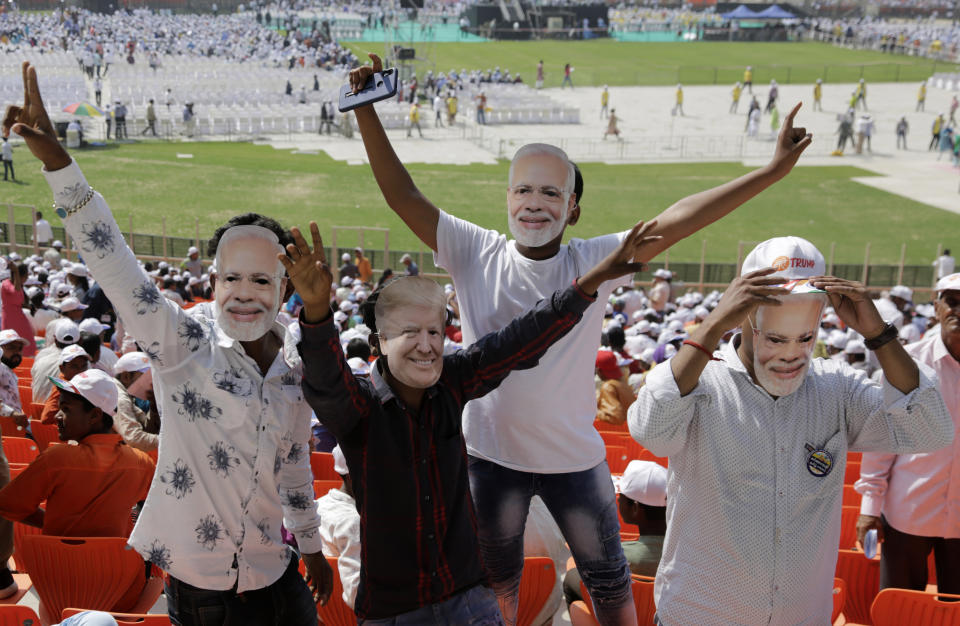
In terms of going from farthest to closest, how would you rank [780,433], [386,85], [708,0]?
[708,0] → [386,85] → [780,433]

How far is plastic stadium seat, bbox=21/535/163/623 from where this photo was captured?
4.15 metres

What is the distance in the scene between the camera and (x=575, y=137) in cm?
A: 3841

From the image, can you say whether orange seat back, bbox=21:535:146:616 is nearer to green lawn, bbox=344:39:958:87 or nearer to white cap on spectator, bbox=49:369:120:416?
white cap on spectator, bbox=49:369:120:416

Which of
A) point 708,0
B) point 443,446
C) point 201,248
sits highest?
point 708,0

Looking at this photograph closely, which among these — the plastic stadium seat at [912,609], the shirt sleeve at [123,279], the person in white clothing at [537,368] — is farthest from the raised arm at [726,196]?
the shirt sleeve at [123,279]

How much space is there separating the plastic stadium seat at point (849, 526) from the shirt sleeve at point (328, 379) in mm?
3287

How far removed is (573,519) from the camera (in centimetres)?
349

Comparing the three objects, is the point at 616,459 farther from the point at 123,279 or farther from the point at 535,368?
the point at 123,279

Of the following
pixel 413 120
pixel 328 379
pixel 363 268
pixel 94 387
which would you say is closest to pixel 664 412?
pixel 328 379

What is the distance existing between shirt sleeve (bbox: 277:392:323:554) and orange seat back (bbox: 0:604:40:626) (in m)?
1.03

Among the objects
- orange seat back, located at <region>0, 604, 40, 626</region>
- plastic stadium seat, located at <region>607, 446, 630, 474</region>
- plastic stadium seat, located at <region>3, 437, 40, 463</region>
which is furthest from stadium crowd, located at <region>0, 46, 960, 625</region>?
plastic stadium seat, located at <region>3, 437, 40, 463</region>

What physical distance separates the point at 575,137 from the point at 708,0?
227 ft

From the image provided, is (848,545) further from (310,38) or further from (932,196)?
(310,38)

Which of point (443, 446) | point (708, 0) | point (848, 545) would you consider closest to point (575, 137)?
point (848, 545)
